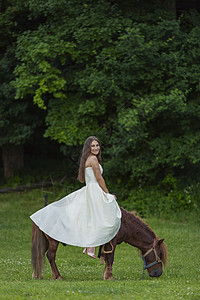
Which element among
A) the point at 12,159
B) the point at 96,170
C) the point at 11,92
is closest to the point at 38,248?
the point at 96,170

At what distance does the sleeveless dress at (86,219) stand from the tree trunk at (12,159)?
1500 centimetres

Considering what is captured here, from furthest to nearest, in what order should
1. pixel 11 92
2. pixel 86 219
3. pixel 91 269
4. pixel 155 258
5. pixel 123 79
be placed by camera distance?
pixel 11 92 < pixel 123 79 < pixel 91 269 < pixel 155 258 < pixel 86 219

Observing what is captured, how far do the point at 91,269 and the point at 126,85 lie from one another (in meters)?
8.50

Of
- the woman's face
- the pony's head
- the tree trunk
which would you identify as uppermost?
the woman's face

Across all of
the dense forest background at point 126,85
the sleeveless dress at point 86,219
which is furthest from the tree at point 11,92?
the sleeveless dress at point 86,219

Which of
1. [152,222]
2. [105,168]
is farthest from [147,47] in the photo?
[152,222]

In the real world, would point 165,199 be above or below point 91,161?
below

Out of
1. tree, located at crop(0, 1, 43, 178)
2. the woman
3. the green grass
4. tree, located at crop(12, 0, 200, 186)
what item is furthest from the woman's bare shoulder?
tree, located at crop(0, 1, 43, 178)

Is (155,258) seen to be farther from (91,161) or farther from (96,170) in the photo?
(91,161)

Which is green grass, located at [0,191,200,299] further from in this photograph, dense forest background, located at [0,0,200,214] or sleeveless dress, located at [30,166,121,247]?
dense forest background, located at [0,0,200,214]

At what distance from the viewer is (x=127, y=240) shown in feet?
28.9

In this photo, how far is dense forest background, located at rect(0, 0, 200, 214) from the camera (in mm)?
17234

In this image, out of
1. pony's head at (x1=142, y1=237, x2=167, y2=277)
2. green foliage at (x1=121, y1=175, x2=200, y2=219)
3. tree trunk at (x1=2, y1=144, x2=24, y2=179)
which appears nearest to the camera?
pony's head at (x1=142, y1=237, x2=167, y2=277)

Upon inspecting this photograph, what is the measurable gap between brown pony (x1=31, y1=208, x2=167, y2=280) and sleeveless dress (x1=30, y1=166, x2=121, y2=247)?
0.57 feet
